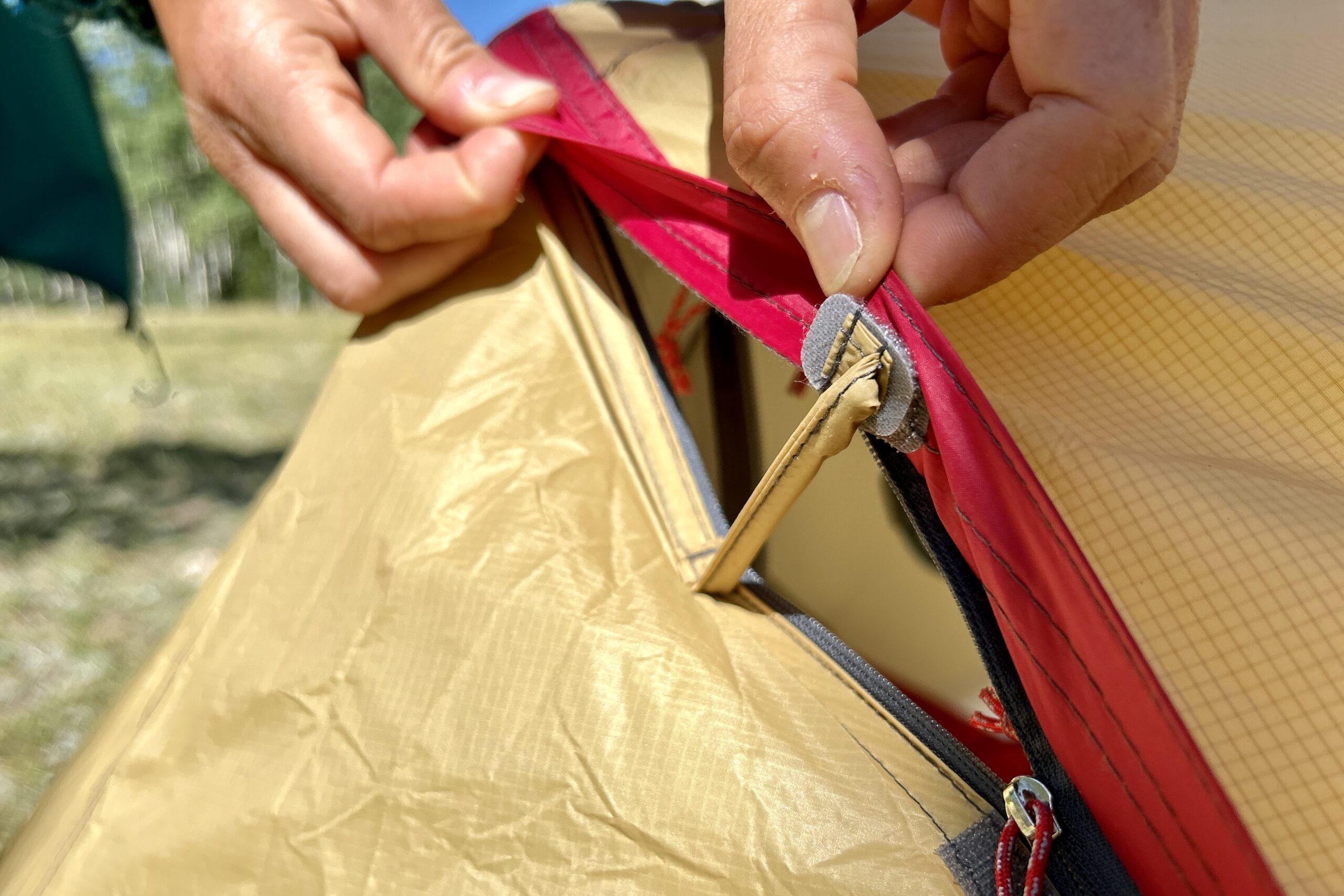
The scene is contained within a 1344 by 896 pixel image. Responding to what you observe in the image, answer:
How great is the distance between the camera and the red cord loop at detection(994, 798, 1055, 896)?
0.43 metres

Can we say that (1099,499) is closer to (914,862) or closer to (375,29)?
(914,862)

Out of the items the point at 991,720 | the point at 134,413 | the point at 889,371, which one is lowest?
the point at 134,413

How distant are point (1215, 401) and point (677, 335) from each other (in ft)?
1.64

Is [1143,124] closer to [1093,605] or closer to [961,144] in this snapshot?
[961,144]

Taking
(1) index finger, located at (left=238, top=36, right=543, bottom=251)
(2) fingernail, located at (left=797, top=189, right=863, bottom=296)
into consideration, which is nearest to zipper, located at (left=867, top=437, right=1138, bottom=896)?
(2) fingernail, located at (left=797, top=189, right=863, bottom=296)

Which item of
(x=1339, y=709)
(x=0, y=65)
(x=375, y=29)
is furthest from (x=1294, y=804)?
(x=0, y=65)

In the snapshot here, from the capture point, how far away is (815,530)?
0.89 m

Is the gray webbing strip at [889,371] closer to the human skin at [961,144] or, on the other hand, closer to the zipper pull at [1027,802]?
the human skin at [961,144]

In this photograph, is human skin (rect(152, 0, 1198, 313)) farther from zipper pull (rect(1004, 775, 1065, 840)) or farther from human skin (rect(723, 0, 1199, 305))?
zipper pull (rect(1004, 775, 1065, 840))

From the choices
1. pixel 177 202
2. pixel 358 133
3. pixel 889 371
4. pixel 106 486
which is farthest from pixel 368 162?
pixel 177 202

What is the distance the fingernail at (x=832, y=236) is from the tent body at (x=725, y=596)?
32mm

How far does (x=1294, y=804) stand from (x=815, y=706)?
251 millimetres

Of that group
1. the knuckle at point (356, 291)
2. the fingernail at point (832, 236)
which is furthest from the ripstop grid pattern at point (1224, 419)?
the knuckle at point (356, 291)

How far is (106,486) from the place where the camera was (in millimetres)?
1838
